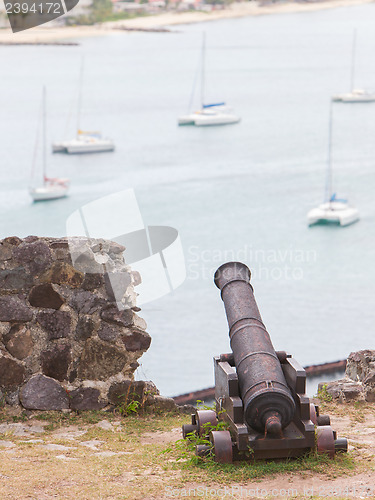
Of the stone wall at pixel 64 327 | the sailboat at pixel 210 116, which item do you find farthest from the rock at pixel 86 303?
the sailboat at pixel 210 116

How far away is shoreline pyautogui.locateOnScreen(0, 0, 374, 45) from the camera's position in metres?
68.4

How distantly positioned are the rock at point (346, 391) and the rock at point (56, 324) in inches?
83.8

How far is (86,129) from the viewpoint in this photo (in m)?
63.8

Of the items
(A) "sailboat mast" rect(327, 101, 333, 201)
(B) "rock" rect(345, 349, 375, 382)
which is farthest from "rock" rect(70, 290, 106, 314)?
(A) "sailboat mast" rect(327, 101, 333, 201)

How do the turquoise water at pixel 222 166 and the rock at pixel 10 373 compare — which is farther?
the turquoise water at pixel 222 166

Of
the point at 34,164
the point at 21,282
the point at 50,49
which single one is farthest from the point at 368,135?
the point at 21,282

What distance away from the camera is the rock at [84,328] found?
547 centimetres

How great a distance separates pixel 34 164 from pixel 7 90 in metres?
17.0

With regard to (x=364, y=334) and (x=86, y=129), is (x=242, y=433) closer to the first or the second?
(x=364, y=334)

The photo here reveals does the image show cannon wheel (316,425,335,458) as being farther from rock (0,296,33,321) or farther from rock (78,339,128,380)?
rock (0,296,33,321)

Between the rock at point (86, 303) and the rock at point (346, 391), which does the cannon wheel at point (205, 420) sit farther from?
the rock at point (346, 391)

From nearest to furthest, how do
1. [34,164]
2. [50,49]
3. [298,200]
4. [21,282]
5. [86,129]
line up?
[21,282] → [298,200] → [34,164] → [86,129] → [50,49]

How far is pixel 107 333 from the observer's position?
5.48 meters

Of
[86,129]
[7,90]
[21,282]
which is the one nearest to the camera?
[21,282]
